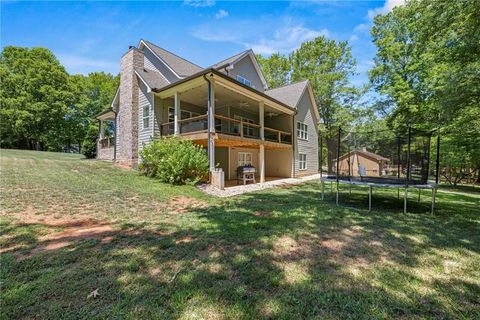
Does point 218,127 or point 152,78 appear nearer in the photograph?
point 152,78

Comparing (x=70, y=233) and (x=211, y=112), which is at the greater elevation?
(x=211, y=112)

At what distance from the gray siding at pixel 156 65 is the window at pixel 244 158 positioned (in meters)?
7.21

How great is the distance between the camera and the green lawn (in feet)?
7.98

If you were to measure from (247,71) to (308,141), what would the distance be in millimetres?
8105

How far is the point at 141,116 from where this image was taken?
46.4ft

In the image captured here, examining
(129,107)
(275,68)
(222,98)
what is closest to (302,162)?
(222,98)

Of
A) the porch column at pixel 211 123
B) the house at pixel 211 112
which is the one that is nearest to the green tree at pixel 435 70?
the house at pixel 211 112

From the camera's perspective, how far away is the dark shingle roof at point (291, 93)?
18430 mm

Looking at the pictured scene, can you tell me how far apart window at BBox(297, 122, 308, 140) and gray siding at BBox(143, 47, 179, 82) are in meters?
10.5

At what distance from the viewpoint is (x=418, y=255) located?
3.77 m

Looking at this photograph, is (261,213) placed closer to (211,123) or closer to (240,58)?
(211,123)

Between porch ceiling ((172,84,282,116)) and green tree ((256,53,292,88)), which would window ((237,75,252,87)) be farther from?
green tree ((256,53,292,88))

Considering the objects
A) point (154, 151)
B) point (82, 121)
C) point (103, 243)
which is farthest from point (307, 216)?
point (82, 121)

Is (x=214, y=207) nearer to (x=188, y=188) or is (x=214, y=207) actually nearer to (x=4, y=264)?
(x=188, y=188)
